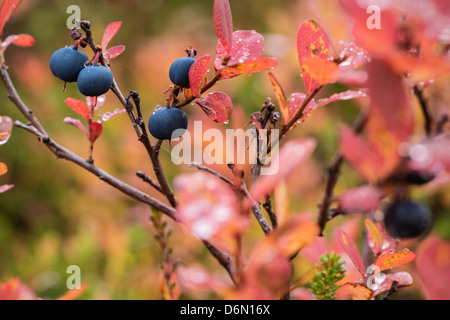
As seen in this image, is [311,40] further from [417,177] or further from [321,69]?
[417,177]

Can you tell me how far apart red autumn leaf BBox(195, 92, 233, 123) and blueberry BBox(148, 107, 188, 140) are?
3cm

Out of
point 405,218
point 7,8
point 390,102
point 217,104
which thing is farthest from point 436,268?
point 7,8

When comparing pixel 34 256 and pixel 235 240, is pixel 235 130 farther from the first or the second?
pixel 34 256

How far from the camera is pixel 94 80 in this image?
0.45 metres

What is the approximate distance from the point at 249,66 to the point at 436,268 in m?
0.24

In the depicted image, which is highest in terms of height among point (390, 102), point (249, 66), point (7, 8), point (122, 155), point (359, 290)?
point (122, 155)

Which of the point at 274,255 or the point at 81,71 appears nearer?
the point at 274,255

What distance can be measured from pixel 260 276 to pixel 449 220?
A: 1062mm

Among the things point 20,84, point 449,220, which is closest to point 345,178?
point 449,220

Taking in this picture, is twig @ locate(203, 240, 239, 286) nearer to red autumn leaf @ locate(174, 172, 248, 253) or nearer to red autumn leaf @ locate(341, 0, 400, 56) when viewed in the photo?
red autumn leaf @ locate(174, 172, 248, 253)

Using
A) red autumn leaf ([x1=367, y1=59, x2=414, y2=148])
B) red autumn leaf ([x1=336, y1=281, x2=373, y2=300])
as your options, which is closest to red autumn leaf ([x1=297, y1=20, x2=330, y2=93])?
red autumn leaf ([x1=367, y1=59, x2=414, y2=148])

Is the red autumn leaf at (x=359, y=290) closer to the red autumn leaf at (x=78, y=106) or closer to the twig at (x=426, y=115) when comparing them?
the twig at (x=426, y=115)

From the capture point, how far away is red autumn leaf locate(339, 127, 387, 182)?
0.28 metres

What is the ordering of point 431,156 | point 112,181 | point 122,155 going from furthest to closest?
1. point 122,155
2. point 112,181
3. point 431,156
